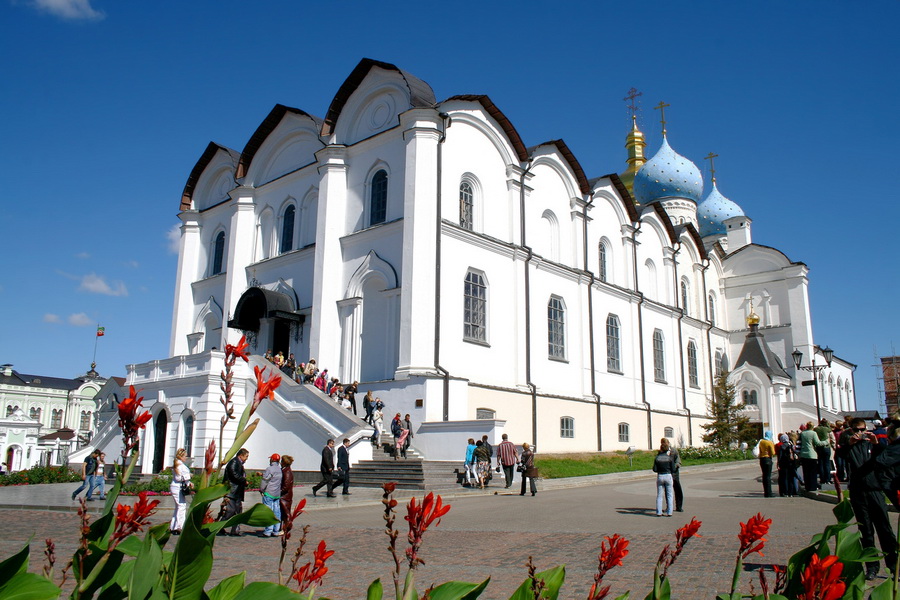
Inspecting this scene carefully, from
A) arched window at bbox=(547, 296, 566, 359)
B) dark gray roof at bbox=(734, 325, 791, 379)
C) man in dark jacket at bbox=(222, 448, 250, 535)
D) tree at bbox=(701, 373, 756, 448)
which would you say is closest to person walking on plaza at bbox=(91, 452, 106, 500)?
man in dark jacket at bbox=(222, 448, 250, 535)

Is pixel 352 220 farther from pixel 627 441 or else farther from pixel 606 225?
pixel 627 441

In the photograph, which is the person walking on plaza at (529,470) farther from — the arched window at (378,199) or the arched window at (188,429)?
the arched window at (188,429)

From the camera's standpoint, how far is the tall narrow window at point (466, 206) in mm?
27172

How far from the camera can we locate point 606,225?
35.0m

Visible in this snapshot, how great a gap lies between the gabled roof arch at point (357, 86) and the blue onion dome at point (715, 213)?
109 ft

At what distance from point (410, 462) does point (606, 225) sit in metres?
18.7

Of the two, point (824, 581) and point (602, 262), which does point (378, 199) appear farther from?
point (824, 581)

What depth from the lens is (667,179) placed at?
5034cm

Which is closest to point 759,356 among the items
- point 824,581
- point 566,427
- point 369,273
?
point 566,427

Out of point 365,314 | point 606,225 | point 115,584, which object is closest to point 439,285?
point 365,314

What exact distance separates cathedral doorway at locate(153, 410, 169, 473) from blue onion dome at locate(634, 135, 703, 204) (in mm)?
35341

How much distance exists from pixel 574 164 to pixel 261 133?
13.6 meters

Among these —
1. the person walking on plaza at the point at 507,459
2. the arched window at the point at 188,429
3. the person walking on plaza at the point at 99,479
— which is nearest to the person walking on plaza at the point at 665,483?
the person walking on plaza at the point at 507,459

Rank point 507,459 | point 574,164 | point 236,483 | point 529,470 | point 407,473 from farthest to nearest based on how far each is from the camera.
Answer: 1. point 574,164
2. point 407,473
3. point 507,459
4. point 529,470
5. point 236,483
